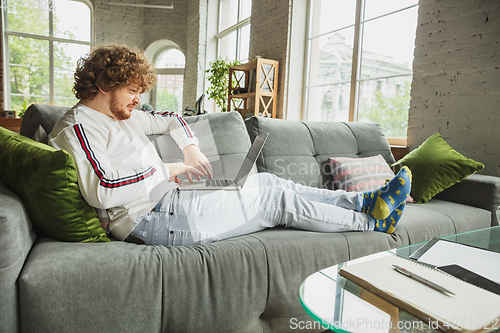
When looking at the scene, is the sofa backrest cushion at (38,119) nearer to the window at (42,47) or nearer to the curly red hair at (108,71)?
the curly red hair at (108,71)

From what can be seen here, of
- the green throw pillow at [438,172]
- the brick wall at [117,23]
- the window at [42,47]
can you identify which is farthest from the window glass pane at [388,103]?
the window at [42,47]

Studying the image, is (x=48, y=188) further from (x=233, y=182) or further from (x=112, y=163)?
(x=233, y=182)

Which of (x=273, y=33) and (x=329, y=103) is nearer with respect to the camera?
(x=329, y=103)

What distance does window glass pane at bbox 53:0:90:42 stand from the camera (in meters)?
7.35

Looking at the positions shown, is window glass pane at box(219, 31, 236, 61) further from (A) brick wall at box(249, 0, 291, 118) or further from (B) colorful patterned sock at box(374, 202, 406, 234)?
(B) colorful patterned sock at box(374, 202, 406, 234)

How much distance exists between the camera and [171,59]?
8.08 m

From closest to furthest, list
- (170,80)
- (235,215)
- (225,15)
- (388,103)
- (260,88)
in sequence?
(235,215), (388,103), (260,88), (225,15), (170,80)

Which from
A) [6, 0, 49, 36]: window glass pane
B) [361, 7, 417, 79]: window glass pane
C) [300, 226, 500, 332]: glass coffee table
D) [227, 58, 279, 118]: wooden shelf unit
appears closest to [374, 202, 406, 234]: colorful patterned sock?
[300, 226, 500, 332]: glass coffee table

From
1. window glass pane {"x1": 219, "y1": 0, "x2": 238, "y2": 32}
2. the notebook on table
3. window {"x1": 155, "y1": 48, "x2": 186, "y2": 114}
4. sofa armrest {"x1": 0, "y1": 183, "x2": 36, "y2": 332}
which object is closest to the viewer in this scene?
the notebook on table

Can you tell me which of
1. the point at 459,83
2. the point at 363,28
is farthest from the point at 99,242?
the point at 363,28

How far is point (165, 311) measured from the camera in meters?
0.97

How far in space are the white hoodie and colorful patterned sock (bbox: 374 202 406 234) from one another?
0.87 meters

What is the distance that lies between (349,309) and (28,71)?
8510mm

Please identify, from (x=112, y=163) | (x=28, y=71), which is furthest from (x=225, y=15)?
(x=112, y=163)
